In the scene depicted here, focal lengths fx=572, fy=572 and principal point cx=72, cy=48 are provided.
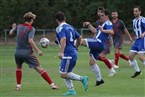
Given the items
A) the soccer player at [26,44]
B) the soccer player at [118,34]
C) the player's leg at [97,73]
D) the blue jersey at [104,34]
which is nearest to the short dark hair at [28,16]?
the soccer player at [26,44]

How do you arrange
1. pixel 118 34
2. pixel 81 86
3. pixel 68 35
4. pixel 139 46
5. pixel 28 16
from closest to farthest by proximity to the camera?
pixel 68 35 < pixel 28 16 < pixel 81 86 < pixel 139 46 < pixel 118 34

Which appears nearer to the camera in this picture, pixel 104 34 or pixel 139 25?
pixel 104 34

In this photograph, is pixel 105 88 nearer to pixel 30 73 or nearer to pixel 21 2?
pixel 30 73

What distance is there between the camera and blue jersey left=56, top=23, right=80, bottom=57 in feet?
44.0

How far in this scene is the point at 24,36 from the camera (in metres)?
14.8

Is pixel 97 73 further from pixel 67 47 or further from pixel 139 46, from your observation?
pixel 139 46

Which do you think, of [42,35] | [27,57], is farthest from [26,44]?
[42,35]

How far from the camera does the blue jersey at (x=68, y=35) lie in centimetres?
1342

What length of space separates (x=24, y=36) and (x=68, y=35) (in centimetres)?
175

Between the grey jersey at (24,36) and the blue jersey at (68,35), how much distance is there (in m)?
1.43

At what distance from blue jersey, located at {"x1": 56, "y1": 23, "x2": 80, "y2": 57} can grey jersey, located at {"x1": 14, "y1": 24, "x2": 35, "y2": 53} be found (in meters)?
1.43

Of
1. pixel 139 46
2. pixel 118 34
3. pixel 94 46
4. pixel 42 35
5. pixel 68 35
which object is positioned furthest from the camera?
pixel 42 35

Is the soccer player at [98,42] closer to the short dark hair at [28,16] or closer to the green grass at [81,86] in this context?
the green grass at [81,86]

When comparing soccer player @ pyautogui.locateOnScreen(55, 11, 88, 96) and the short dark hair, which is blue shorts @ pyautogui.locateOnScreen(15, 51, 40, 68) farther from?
soccer player @ pyautogui.locateOnScreen(55, 11, 88, 96)
